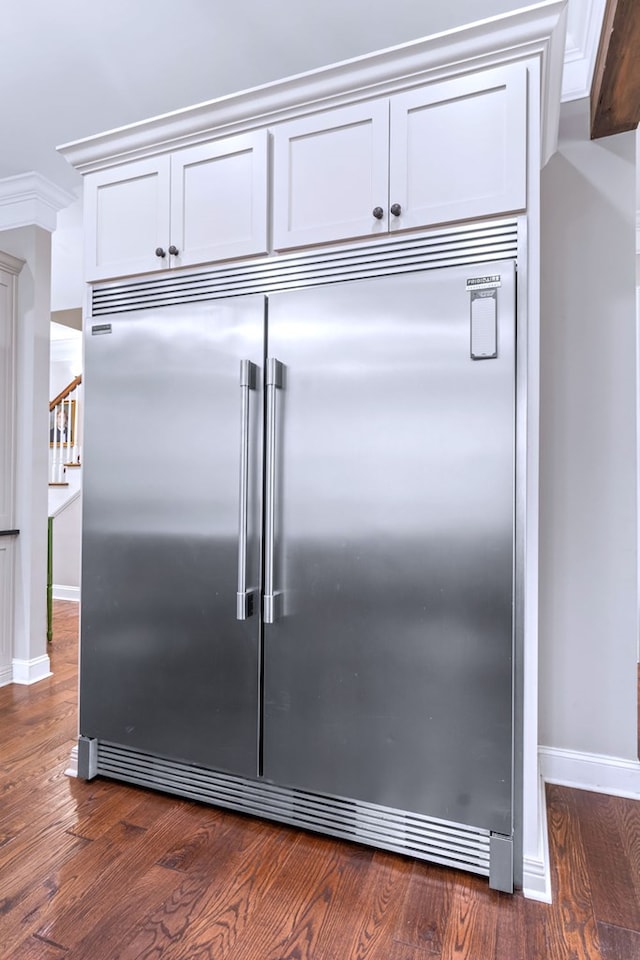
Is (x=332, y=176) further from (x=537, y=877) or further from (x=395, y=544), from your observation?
(x=537, y=877)

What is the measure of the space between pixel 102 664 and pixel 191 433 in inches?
37.1

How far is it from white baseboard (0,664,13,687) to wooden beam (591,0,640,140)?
150 inches

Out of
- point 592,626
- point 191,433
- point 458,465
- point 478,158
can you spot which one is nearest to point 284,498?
point 191,433

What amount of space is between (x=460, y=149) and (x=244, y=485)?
3.99 feet

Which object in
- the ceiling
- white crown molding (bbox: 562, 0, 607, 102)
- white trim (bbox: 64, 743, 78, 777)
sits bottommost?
white trim (bbox: 64, 743, 78, 777)

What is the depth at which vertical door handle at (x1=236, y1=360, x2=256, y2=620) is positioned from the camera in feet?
6.15

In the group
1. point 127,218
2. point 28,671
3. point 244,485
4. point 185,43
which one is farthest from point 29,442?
point 185,43

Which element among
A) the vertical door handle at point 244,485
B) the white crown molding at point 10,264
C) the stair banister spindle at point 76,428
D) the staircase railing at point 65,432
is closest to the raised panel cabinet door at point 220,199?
the vertical door handle at point 244,485

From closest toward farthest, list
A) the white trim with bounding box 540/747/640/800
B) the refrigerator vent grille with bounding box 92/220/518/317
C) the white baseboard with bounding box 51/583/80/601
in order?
the refrigerator vent grille with bounding box 92/220/518/317 → the white trim with bounding box 540/747/640/800 → the white baseboard with bounding box 51/583/80/601

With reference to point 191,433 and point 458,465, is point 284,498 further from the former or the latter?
point 458,465

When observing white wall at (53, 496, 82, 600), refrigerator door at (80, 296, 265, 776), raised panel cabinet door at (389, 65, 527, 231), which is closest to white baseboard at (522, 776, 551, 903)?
refrigerator door at (80, 296, 265, 776)

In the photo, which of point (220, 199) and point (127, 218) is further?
point (127, 218)

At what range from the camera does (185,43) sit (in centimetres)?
216

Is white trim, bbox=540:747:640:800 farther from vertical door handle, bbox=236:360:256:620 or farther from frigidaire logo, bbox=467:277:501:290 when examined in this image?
frigidaire logo, bbox=467:277:501:290
